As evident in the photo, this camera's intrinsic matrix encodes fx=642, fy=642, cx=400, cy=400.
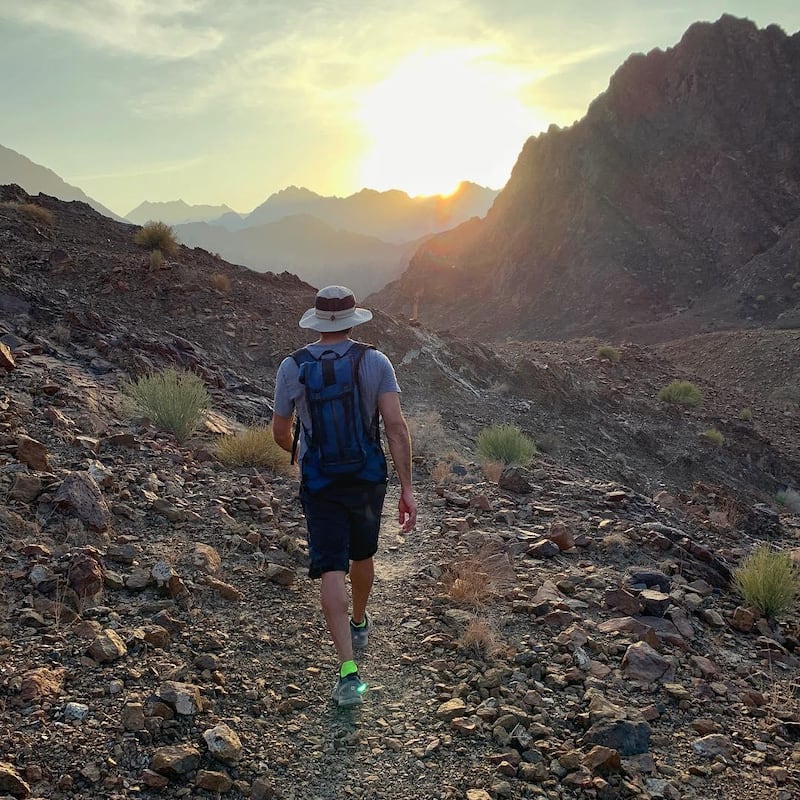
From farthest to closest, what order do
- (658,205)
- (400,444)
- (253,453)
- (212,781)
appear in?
(658,205) → (253,453) → (400,444) → (212,781)

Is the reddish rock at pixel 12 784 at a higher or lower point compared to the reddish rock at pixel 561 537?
higher

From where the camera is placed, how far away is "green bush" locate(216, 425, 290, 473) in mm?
6242

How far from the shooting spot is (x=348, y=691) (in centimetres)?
308

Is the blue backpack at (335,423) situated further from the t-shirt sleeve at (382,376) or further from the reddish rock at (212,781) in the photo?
the reddish rock at (212,781)

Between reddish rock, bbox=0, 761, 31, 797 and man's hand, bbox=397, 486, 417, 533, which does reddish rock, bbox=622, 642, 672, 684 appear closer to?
man's hand, bbox=397, 486, 417, 533

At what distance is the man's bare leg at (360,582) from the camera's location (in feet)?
11.2

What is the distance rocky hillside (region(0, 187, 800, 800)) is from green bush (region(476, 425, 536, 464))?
125 cm

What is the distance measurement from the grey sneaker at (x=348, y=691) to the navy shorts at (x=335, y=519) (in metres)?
0.53

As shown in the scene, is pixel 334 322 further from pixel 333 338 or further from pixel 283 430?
pixel 283 430

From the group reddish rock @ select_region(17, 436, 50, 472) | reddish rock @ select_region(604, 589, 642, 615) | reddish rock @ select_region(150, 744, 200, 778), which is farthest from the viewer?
reddish rock @ select_region(17, 436, 50, 472)

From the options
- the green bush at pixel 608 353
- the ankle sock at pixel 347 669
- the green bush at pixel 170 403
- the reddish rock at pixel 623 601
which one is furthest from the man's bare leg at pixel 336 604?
the green bush at pixel 608 353

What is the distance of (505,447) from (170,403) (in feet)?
15.6

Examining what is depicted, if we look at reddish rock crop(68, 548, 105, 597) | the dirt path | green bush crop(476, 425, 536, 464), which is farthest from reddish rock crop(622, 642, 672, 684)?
green bush crop(476, 425, 536, 464)

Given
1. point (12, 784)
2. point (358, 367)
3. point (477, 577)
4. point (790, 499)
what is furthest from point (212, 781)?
point (790, 499)
